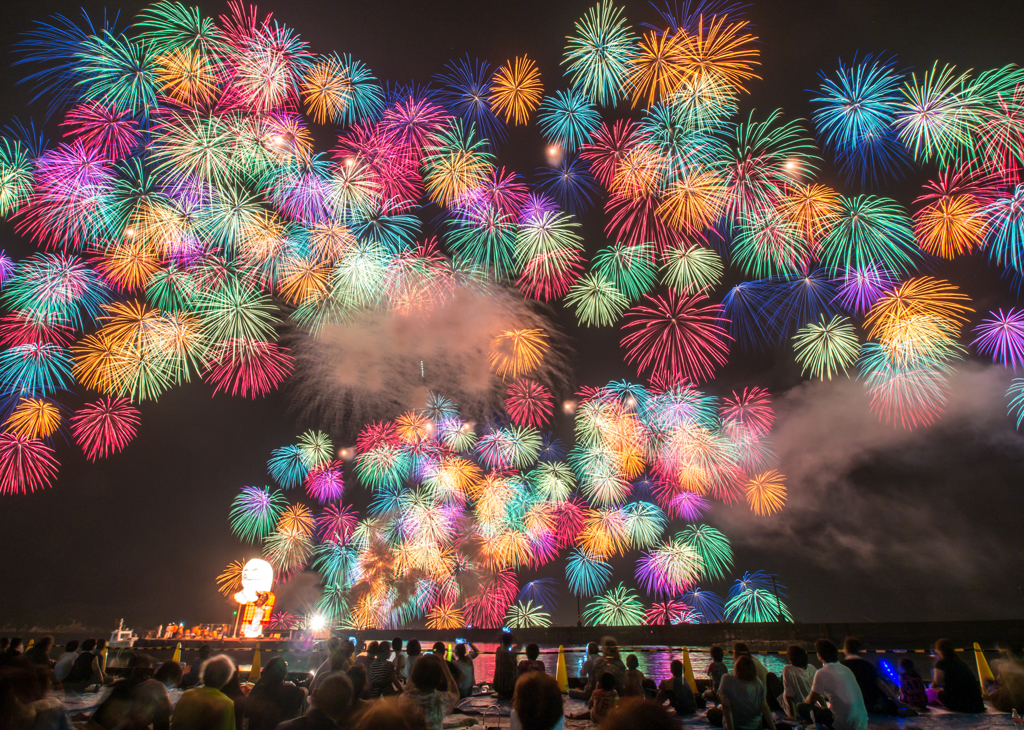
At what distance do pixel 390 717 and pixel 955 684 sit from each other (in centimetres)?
1461

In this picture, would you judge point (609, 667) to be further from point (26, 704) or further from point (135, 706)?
point (26, 704)

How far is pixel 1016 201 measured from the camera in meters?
21.8

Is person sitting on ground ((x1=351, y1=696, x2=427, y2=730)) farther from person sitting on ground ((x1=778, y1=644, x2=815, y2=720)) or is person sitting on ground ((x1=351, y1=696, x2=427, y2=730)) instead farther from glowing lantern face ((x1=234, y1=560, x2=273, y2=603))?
glowing lantern face ((x1=234, y1=560, x2=273, y2=603))

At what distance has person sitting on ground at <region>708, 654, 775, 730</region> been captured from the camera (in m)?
9.20

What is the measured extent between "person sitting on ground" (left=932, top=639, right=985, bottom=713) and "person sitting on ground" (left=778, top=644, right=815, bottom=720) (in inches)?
126

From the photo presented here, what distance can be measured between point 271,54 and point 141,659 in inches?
969

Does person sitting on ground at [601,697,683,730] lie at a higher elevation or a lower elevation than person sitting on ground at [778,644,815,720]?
higher

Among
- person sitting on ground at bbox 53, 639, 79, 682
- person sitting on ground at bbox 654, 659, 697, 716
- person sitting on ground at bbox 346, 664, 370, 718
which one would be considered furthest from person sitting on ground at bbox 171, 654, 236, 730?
person sitting on ground at bbox 53, 639, 79, 682

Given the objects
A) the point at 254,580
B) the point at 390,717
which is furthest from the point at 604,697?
the point at 254,580

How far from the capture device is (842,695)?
9.16 meters

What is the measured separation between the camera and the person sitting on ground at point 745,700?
9203 millimetres

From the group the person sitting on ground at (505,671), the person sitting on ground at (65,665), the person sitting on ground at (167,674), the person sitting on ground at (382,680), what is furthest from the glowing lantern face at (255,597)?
the person sitting on ground at (167,674)

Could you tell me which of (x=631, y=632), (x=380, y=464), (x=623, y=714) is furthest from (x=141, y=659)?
(x=631, y=632)

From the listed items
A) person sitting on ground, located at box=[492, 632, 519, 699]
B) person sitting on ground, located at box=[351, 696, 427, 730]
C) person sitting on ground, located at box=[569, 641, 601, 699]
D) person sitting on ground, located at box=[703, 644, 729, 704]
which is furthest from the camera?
person sitting on ground, located at box=[492, 632, 519, 699]
